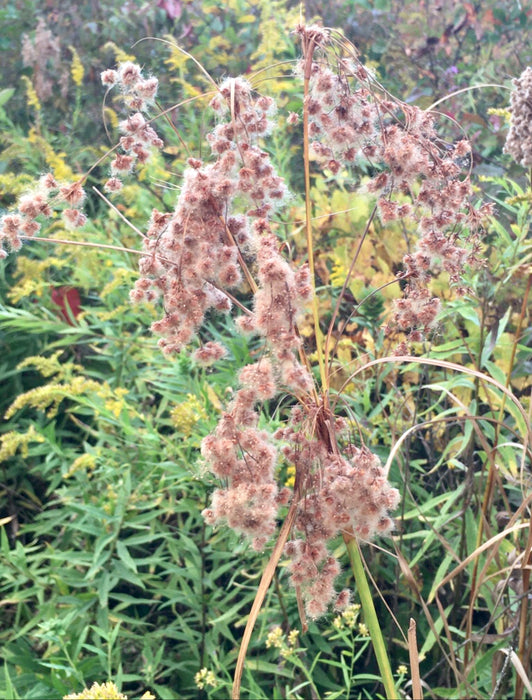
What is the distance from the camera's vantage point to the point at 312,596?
0.74 m

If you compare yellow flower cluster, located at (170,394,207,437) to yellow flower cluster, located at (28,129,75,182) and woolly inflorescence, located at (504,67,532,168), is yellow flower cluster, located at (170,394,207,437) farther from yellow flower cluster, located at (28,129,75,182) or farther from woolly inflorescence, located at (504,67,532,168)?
yellow flower cluster, located at (28,129,75,182)

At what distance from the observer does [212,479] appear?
1267 millimetres

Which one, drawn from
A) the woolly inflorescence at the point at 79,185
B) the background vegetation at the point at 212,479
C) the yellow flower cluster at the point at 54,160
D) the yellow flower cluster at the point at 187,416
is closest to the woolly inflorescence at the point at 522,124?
the background vegetation at the point at 212,479

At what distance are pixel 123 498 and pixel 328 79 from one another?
105 cm

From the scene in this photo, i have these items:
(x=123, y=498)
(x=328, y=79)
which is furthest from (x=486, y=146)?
(x=328, y=79)

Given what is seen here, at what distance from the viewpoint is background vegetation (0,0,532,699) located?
1.36 m

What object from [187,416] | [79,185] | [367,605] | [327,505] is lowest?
[187,416]

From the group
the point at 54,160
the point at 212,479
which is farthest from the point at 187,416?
the point at 54,160

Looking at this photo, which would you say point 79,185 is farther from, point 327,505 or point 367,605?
point 367,605

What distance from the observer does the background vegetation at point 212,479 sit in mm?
1363

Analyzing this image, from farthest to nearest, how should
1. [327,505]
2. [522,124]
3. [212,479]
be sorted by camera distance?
1. [212,479]
2. [522,124]
3. [327,505]

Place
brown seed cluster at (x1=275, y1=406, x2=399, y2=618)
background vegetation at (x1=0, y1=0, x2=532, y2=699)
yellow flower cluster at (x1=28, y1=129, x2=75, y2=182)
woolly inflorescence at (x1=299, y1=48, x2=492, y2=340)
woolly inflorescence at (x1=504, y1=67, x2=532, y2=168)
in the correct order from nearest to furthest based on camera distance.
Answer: brown seed cluster at (x1=275, y1=406, x2=399, y2=618), woolly inflorescence at (x1=299, y1=48, x2=492, y2=340), woolly inflorescence at (x1=504, y1=67, x2=532, y2=168), background vegetation at (x1=0, y1=0, x2=532, y2=699), yellow flower cluster at (x1=28, y1=129, x2=75, y2=182)

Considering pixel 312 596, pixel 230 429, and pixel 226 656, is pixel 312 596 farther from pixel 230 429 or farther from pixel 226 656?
pixel 226 656

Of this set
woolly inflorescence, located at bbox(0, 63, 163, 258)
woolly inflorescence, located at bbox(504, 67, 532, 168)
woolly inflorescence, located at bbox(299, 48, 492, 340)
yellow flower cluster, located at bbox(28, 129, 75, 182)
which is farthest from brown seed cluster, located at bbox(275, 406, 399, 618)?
yellow flower cluster, located at bbox(28, 129, 75, 182)
